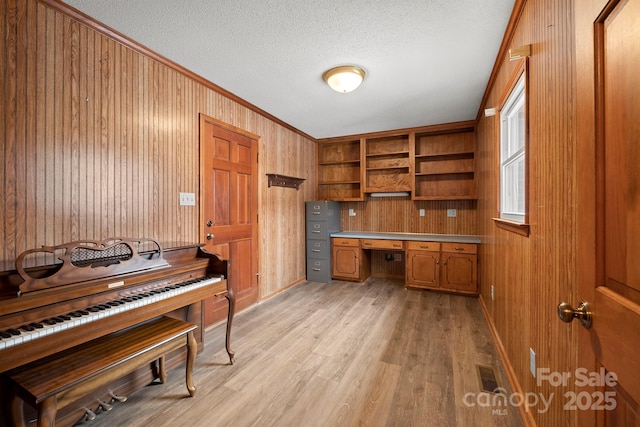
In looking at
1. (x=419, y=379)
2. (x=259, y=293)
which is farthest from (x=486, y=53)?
(x=259, y=293)

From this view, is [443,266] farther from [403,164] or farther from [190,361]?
[190,361]

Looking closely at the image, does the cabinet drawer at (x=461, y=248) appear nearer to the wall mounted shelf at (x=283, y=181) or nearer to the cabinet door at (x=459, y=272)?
the cabinet door at (x=459, y=272)

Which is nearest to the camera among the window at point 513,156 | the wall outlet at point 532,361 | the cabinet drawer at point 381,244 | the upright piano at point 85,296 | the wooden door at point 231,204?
the upright piano at point 85,296

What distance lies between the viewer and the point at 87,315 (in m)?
1.36

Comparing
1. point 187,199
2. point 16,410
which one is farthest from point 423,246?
Result: point 16,410

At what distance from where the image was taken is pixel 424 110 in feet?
11.4

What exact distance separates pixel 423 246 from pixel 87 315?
3.67 meters

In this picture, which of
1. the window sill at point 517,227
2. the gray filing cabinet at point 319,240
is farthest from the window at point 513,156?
the gray filing cabinet at point 319,240

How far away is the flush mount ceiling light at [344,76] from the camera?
7.79ft

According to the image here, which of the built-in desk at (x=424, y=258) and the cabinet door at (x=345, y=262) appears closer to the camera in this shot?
the built-in desk at (x=424, y=258)

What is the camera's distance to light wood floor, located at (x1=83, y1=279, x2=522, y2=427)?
160 centimetres

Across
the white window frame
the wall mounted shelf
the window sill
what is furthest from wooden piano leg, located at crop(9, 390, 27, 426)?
the white window frame

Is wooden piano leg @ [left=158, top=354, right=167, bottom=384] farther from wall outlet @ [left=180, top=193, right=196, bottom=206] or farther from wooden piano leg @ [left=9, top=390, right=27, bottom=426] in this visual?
wall outlet @ [left=180, top=193, right=196, bottom=206]

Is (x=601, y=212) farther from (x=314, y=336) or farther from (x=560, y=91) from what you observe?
(x=314, y=336)
